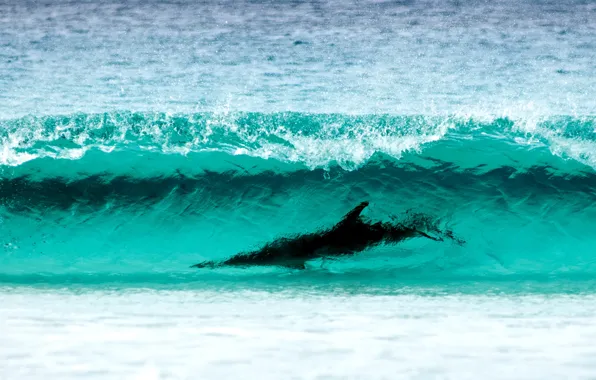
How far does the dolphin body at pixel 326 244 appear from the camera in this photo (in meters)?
3.04

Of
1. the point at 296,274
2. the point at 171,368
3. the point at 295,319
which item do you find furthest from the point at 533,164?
the point at 171,368

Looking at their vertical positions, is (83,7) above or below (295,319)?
above

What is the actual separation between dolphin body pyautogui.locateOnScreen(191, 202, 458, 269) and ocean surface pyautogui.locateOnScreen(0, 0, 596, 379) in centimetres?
6

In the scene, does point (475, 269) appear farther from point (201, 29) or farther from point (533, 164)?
point (201, 29)

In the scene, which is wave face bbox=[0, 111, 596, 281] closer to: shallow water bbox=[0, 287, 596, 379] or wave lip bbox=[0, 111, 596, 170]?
wave lip bbox=[0, 111, 596, 170]

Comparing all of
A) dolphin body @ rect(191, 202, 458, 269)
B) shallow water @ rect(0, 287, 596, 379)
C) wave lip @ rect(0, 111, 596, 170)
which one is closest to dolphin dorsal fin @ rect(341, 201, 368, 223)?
dolphin body @ rect(191, 202, 458, 269)

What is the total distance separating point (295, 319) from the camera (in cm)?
202

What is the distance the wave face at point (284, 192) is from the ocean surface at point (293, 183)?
0.04ft

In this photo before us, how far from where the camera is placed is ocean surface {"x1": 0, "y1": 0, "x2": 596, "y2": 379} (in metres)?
1.69

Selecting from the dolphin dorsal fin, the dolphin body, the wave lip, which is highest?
the wave lip

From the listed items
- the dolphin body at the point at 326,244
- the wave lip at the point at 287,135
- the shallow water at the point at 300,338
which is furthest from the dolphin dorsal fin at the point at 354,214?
the shallow water at the point at 300,338

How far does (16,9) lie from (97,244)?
11.5ft

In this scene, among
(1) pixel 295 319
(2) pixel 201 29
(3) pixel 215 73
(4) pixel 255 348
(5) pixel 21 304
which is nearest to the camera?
(4) pixel 255 348

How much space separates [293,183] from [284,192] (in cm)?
7
